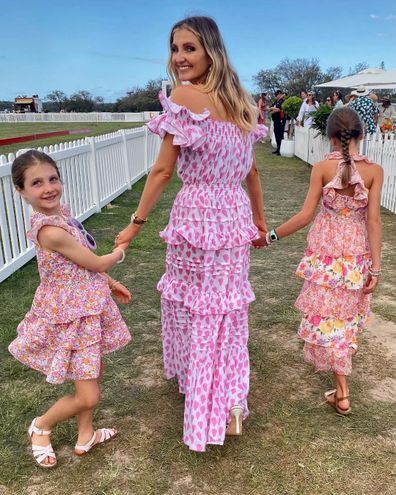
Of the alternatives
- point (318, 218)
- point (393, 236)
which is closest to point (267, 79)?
point (393, 236)

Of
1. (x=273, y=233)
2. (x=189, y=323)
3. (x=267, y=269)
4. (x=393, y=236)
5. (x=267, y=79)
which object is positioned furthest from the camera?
(x=267, y=79)

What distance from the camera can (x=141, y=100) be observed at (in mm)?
60688

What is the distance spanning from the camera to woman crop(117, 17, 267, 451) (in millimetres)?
2133

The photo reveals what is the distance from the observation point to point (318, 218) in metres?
2.74

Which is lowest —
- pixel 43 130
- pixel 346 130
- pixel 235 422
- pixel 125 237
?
pixel 235 422

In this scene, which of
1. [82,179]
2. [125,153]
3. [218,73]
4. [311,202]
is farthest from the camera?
[125,153]

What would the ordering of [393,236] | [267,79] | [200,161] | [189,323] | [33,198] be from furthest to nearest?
[267,79]
[393,236]
[189,323]
[200,161]
[33,198]

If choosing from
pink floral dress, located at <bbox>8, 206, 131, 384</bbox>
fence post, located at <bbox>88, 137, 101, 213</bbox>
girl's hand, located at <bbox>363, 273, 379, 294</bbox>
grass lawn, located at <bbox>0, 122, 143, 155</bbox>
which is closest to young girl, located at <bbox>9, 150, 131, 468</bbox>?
pink floral dress, located at <bbox>8, 206, 131, 384</bbox>

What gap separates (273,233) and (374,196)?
566 mm

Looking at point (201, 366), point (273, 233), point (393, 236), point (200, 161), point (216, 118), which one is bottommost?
point (393, 236)

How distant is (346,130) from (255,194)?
0.58 m

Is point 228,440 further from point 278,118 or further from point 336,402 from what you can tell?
point 278,118

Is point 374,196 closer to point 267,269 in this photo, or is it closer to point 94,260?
point 94,260

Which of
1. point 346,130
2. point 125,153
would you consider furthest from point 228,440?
point 125,153
